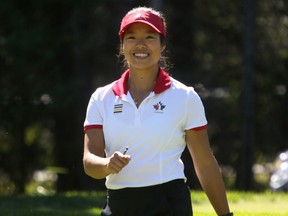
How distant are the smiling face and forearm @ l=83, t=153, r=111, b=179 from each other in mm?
582

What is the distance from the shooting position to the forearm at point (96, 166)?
451cm

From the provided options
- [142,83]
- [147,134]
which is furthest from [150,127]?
[142,83]

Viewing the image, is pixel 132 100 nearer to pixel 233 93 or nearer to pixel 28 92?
pixel 28 92

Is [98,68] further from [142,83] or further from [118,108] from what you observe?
[118,108]

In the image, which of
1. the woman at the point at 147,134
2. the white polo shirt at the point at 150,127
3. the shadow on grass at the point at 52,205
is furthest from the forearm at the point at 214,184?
the shadow on grass at the point at 52,205

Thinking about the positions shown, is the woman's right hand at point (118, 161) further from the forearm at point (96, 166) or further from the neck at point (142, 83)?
the neck at point (142, 83)

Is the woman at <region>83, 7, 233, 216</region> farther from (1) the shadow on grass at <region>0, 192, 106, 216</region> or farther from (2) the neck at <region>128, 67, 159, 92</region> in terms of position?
(1) the shadow on grass at <region>0, 192, 106, 216</region>

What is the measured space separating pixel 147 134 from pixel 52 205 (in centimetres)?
488

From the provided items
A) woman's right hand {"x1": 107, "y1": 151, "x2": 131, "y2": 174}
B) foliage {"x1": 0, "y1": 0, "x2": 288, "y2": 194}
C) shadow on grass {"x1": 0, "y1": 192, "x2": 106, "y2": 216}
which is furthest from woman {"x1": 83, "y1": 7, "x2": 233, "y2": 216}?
foliage {"x1": 0, "y1": 0, "x2": 288, "y2": 194}

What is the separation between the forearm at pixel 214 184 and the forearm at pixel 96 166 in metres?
0.62

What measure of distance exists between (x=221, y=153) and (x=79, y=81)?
17.1ft

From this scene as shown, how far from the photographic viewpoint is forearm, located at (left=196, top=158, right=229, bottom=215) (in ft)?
15.9

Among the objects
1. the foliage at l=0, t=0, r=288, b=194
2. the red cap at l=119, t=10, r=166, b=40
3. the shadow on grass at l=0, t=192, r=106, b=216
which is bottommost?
the shadow on grass at l=0, t=192, r=106, b=216

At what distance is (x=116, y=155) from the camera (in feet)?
14.3
